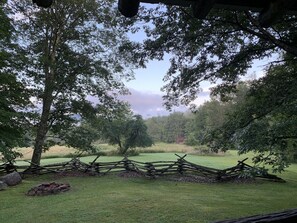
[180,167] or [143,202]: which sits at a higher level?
[180,167]

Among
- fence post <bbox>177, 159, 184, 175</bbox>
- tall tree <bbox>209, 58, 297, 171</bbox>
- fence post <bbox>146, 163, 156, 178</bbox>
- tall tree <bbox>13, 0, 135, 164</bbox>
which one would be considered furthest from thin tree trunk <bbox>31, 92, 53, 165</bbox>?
tall tree <bbox>209, 58, 297, 171</bbox>

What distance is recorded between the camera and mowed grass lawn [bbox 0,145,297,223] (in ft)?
23.4

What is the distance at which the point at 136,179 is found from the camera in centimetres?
1360

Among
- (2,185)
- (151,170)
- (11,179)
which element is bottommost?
(2,185)

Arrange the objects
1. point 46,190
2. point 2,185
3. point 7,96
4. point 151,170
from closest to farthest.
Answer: point 46,190
point 2,185
point 7,96
point 151,170

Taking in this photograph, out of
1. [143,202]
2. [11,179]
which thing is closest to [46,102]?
[11,179]

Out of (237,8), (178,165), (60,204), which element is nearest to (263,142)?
(237,8)

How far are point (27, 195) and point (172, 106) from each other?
6.11 meters

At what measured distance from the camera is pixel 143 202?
8484 millimetres

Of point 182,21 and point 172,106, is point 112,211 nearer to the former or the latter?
point 172,106

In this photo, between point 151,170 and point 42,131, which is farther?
point 42,131

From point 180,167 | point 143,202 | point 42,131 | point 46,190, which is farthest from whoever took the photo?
point 42,131

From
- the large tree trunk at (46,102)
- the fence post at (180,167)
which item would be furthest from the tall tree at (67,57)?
the fence post at (180,167)

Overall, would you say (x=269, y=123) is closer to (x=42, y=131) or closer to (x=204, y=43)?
(x=204, y=43)
